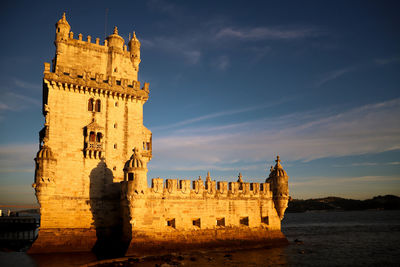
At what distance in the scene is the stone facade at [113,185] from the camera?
27.3 m

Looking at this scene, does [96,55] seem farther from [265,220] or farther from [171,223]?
[265,220]

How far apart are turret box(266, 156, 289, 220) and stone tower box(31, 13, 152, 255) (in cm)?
1499

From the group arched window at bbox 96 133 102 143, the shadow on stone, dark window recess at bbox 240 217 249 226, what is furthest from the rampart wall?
arched window at bbox 96 133 102 143

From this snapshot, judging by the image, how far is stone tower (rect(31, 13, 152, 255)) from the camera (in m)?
27.7

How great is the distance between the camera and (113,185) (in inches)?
1213

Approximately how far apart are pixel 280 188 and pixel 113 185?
738 inches

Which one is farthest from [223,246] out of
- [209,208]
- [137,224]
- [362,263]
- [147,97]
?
[147,97]

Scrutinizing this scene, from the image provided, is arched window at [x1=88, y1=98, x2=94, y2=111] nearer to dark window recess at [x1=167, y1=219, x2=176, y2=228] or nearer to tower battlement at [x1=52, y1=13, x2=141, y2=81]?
tower battlement at [x1=52, y1=13, x2=141, y2=81]

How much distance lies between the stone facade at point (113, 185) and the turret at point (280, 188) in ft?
0.38

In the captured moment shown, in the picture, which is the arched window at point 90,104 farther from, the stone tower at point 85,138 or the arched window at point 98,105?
the arched window at point 98,105

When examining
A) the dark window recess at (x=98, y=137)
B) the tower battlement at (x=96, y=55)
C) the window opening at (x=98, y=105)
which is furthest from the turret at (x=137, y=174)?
the tower battlement at (x=96, y=55)

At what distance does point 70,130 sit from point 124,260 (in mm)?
13967

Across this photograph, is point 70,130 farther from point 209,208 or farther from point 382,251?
point 382,251

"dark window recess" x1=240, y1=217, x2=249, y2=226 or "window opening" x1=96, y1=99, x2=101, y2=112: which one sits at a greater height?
"window opening" x1=96, y1=99, x2=101, y2=112
